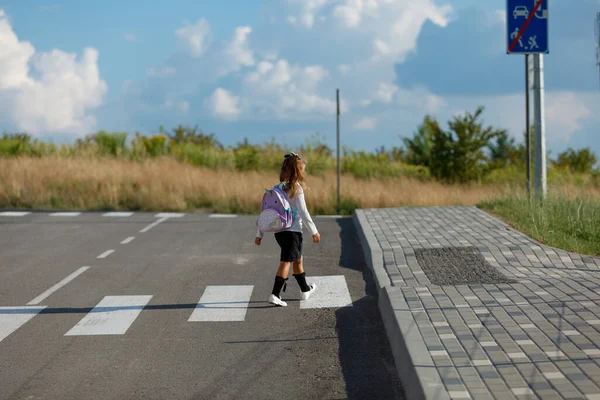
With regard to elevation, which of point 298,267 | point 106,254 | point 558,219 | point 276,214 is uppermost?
point 276,214

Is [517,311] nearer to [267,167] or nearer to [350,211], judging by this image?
[350,211]

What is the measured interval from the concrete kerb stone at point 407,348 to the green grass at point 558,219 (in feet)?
10.8

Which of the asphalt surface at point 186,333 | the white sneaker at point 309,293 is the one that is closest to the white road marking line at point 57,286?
the asphalt surface at point 186,333

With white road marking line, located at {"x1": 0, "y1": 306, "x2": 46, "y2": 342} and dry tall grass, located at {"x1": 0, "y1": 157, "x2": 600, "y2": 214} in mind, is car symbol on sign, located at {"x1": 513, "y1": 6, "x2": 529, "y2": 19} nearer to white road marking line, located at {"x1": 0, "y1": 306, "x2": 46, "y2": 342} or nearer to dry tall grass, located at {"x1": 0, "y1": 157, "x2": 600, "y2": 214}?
dry tall grass, located at {"x1": 0, "y1": 157, "x2": 600, "y2": 214}

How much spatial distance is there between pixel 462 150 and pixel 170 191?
11.6m

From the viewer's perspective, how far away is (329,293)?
10.1 meters

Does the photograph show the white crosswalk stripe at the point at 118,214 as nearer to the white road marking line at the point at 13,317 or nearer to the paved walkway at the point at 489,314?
the paved walkway at the point at 489,314

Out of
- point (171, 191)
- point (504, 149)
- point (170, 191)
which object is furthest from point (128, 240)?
point (504, 149)

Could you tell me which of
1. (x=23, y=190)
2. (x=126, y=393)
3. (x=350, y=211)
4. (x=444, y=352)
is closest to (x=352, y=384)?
(x=444, y=352)

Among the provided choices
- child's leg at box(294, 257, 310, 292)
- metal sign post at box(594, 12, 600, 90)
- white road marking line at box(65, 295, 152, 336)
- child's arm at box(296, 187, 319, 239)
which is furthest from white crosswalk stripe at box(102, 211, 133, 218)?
metal sign post at box(594, 12, 600, 90)

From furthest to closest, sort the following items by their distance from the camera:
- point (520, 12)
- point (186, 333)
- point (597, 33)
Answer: point (520, 12)
point (597, 33)
point (186, 333)

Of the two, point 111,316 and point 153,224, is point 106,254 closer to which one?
point 153,224

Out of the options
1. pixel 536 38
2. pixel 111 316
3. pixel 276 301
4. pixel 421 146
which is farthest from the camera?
pixel 421 146

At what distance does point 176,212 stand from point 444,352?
16.6 metres
